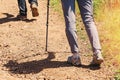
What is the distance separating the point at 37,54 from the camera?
7.96 meters

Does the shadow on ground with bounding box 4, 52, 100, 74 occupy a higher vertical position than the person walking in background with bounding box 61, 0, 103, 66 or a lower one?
lower

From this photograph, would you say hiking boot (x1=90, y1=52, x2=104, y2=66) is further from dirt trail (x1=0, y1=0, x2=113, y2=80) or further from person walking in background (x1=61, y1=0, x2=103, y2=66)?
dirt trail (x1=0, y1=0, x2=113, y2=80)

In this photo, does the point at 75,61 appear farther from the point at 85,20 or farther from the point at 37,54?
the point at 37,54

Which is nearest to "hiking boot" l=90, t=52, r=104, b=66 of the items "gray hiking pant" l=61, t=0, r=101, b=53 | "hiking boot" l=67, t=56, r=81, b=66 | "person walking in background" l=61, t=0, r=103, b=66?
"person walking in background" l=61, t=0, r=103, b=66

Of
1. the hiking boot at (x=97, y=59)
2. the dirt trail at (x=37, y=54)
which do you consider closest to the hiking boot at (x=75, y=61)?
the dirt trail at (x=37, y=54)

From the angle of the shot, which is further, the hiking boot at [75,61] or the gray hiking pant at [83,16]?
the hiking boot at [75,61]

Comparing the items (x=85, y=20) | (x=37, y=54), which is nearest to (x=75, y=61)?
(x=85, y=20)

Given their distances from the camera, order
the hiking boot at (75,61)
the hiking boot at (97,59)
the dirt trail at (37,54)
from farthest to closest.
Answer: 1. the hiking boot at (75,61)
2. the dirt trail at (37,54)
3. the hiking boot at (97,59)

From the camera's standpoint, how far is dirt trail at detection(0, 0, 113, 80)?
22.8 feet

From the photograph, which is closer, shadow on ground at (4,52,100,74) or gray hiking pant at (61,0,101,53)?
gray hiking pant at (61,0,101,53)

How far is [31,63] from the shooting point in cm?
748

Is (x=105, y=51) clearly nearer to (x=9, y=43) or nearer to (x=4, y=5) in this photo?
(x=9, y=43)

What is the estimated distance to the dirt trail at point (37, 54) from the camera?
696cm

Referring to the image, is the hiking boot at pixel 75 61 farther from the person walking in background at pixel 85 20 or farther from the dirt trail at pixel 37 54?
the person walking in background at pixel 85 20
